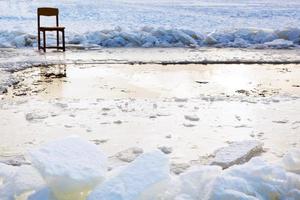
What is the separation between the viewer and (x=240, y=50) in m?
12.4

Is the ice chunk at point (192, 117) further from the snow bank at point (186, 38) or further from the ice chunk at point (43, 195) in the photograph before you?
the snow bank at point (186, 38)

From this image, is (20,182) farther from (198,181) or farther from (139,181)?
(198,181)

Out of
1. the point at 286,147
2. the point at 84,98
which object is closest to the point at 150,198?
the point at 286,147

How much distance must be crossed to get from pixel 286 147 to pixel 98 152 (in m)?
2.00

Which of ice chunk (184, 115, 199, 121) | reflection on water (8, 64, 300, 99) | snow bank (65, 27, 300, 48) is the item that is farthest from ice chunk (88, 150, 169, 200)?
snow bank (65, 27, 300, 48)

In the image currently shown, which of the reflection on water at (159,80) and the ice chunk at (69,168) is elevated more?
the ice chunk at (69,168)

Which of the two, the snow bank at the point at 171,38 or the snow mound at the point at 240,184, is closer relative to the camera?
the snow mound at the point at 240,184

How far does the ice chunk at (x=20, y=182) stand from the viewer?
9.48 ft

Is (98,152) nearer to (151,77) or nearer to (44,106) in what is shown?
(44,106)

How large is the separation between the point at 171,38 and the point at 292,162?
10.7m

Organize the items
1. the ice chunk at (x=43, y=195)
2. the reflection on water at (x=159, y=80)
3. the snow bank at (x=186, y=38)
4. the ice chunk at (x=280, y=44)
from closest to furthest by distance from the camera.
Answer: the ice chunk at (x=43, y=195), the reflection on water at (x=159, y=80), the ice chunk at (x=280, y=44), the snow bank at (x=186, y=38)

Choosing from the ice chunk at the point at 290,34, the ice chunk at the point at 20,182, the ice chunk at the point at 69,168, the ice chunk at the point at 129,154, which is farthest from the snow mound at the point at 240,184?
the ice chunk at the point at 290,34

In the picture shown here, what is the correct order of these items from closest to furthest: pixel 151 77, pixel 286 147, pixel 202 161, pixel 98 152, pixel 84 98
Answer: pixel 98 152, pixel 202 161, pixel 286 147, pixel 84 98, pixel 151 77

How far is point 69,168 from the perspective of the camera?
286 cm
